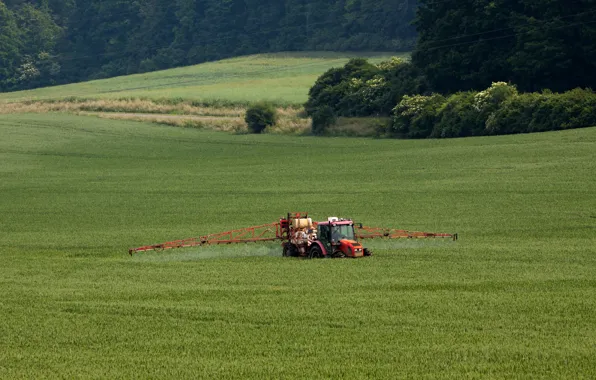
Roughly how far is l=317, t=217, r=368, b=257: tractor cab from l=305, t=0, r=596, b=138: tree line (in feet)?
108

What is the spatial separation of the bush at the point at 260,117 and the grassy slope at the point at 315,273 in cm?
1806

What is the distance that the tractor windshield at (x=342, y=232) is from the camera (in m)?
33.5

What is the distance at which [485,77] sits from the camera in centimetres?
7538

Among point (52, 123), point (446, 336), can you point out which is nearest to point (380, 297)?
point (446, 336)

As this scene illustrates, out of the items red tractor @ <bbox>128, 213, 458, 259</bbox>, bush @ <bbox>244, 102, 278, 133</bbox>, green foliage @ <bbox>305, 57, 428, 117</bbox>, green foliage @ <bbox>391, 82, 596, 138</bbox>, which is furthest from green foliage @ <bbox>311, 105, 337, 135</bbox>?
red tractor @ <bbox>128, 213, 458, 259</bbox>

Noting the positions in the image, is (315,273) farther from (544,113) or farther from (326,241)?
(544,113)

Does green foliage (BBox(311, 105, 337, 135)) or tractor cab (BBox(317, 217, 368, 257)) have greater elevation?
tractor cab (BBox(317, 217, 368, 257))

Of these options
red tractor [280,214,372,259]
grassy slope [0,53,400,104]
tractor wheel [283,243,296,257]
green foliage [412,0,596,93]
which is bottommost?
grassy slope [0,53,400,104]

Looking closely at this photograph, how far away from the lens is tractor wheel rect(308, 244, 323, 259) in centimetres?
3391

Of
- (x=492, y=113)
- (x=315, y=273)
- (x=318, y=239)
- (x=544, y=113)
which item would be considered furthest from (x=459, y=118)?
(x=315, y=273)

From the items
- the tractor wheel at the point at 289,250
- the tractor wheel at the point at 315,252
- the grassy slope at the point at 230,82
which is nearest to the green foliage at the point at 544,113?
the grassy slope at the point at 230,82

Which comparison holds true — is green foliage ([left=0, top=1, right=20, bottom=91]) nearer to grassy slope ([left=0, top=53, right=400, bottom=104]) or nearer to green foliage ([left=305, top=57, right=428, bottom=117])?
grassy slope ([left=0, top=53, right=400, bottom=104])

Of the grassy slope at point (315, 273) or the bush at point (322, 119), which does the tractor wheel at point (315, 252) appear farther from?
the bush at point (322, 119)

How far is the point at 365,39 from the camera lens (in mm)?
138000
